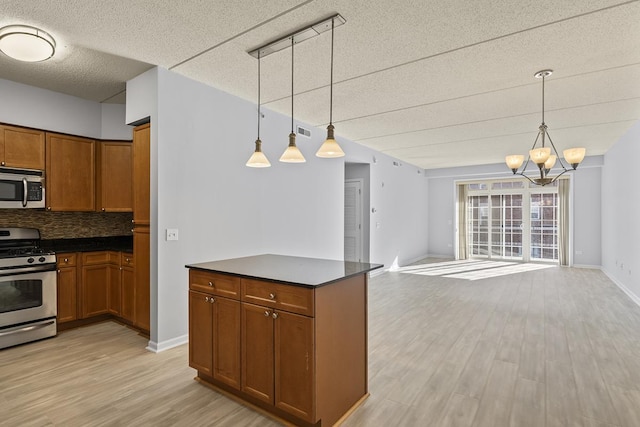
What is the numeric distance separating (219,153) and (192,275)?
167 cm

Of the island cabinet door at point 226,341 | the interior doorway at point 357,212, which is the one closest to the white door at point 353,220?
the interior doorway at point 357,212

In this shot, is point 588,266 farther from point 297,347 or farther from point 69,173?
point 69,173

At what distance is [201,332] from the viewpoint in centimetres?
254

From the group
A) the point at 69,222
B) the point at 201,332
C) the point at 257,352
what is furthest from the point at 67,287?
the point at 257,352

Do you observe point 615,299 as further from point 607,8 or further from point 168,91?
point 168,91

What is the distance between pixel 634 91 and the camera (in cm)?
373

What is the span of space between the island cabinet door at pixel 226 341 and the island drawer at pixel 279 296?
0.16m

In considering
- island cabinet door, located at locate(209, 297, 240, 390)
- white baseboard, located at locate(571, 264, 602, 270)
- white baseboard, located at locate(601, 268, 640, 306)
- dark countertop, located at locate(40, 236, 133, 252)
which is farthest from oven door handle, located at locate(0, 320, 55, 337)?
white baseboard, located at locate(571, 264, 602, 270)

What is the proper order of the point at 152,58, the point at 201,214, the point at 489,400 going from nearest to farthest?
the point at 489,400 < the point at 152,58 < the point at 201,214

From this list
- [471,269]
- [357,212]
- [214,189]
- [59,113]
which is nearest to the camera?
[214,189]

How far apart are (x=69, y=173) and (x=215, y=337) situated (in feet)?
9.82

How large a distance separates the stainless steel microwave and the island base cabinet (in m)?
2.44

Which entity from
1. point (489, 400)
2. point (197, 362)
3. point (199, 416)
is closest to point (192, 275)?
point (197, 362)

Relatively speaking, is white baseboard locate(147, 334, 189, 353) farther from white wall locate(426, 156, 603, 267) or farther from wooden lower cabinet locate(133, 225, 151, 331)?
white wall locate(426, 156, 603, 267)
